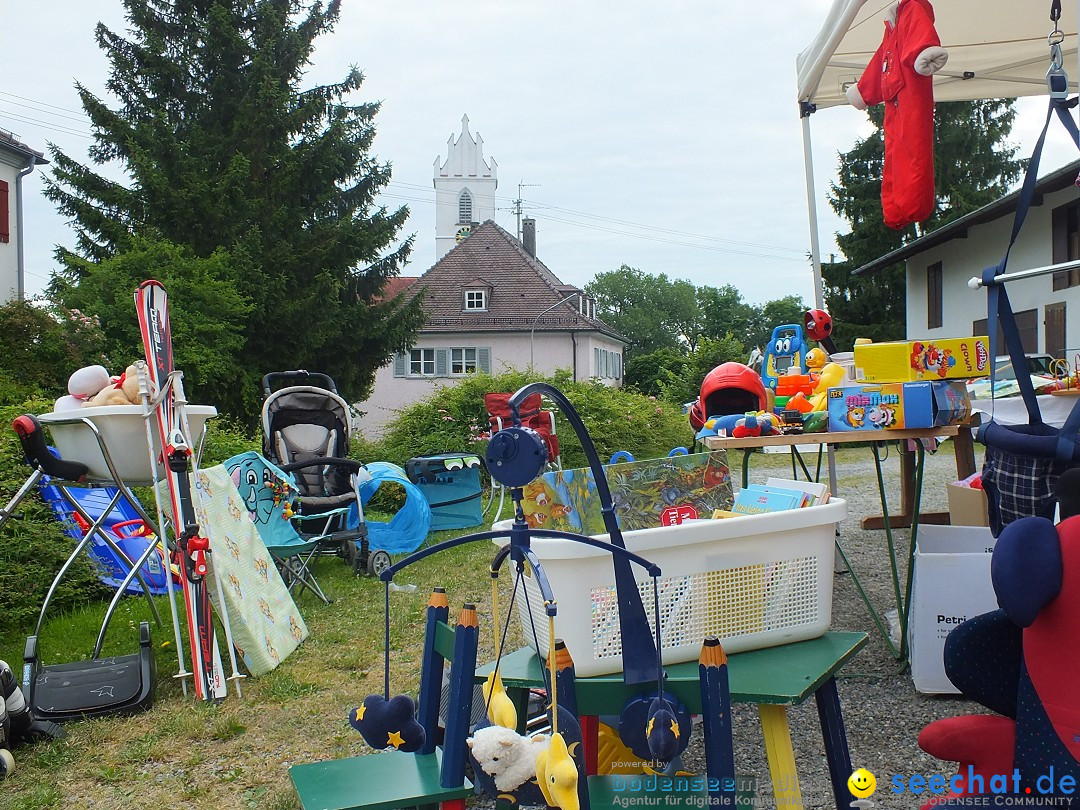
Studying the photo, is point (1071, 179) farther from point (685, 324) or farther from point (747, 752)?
point (685, 324)

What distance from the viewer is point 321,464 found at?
18.2 feet

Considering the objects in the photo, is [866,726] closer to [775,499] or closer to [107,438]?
[775,499]

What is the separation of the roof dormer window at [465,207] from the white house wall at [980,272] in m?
29.3

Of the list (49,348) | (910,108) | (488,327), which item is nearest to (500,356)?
(488,327)

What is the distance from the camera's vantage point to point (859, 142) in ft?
83.4

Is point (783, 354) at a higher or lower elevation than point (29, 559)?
higher

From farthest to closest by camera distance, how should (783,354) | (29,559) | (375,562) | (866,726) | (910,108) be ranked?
(375,562) → (29,559) → (783,354) → (910,108) → (866,726)

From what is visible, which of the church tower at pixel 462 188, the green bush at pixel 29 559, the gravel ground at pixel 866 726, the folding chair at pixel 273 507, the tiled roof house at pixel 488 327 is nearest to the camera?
the gravel ground at pixel 866 726

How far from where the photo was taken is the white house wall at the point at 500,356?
3047cm

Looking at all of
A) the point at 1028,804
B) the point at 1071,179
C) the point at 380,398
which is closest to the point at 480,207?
the point at 380,398

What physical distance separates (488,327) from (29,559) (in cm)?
2622

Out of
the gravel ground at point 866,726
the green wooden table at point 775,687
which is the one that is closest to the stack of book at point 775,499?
the green wooden table at point 775,687

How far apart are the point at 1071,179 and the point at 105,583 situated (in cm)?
1520

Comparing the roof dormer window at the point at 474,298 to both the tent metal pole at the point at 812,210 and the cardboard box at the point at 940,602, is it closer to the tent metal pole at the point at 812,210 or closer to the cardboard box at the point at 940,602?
the tent metal pole at the point at 812,210
